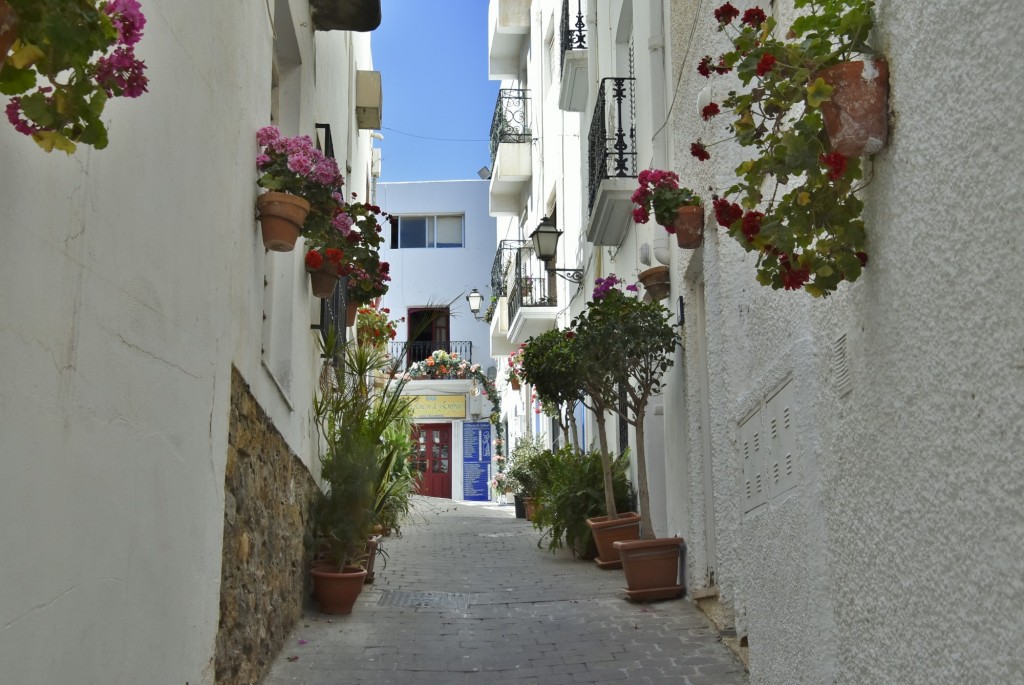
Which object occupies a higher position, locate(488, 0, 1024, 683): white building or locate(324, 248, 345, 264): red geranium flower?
locate(324, 248, 345, 264): red geranium flower

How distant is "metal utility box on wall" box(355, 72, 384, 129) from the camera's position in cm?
1337

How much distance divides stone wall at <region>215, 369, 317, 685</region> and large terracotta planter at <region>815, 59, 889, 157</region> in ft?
10.5

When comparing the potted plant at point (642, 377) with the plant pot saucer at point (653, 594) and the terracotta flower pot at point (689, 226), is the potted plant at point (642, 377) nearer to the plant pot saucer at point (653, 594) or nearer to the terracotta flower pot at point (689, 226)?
the plant pot saucer at point (653, 594)

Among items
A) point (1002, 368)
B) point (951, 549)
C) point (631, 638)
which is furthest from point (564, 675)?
point (1002, 368)

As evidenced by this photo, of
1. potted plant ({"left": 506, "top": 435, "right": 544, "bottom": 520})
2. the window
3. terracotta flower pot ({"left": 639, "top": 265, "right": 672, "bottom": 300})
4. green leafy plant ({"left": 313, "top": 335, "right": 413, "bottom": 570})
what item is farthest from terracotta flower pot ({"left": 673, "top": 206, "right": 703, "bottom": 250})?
the window

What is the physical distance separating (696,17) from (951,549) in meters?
4.56

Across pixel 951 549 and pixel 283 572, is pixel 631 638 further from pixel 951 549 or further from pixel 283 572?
pixel 951 549

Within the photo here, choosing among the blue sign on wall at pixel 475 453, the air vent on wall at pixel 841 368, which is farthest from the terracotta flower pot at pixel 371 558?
the blue sign on wall at pixel 475 453

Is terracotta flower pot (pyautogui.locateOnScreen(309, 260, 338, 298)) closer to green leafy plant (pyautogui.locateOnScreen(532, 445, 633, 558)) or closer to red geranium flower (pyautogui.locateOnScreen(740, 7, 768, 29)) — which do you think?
green leafy plant (pyautogui.locateOnScreen(532, 445, 633, 558))

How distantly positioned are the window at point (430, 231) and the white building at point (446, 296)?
28mm

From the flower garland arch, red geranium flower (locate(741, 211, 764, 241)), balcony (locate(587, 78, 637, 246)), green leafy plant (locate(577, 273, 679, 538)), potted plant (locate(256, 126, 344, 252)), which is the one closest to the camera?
red geranium flower (locate(741, 211, 764, 241))

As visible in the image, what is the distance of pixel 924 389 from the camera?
2.83m

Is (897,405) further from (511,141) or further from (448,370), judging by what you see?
(448,370)

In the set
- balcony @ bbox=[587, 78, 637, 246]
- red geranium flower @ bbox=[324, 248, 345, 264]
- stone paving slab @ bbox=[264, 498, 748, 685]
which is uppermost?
balcony @ bbox=[587, 78, 637, 246]
